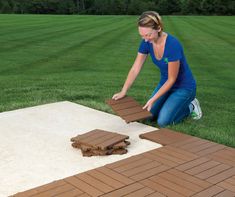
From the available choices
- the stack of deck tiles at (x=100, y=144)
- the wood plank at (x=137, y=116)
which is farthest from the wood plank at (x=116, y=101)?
the stack of deck tiles at (x=100, y=144)

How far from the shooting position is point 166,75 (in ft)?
18.5

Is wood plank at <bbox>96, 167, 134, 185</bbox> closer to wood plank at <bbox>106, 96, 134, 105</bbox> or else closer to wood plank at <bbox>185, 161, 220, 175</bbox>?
wood plank at <bbox>185, 161, 220, 175</bbox>

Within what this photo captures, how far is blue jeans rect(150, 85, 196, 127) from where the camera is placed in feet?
17.8

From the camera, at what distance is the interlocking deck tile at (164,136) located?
4.74m

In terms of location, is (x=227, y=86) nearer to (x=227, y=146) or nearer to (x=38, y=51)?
(x=227, y=146)

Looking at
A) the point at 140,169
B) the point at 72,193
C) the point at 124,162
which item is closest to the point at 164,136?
the point at 124,162

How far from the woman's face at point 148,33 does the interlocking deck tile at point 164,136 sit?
1090mm

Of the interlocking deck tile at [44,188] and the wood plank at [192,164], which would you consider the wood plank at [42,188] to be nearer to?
the interlocking deck tile at [44,188]

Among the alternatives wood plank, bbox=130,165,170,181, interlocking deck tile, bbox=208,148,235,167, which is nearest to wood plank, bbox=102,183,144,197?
wood plank, bbox=130,165,170,181

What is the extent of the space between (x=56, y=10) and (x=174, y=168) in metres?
66.6

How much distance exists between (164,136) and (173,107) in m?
0.67

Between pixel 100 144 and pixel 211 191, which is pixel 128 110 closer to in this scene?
pixel 100 144

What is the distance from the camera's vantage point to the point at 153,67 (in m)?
11.5

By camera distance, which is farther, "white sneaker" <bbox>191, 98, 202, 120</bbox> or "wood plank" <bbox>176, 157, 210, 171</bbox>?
"white sneaker" <bbox>191, 98, 202, 120</bbox>
